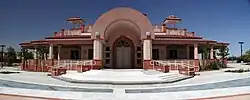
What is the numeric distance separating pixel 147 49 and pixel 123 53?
2223mm

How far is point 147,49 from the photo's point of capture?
13891 mm

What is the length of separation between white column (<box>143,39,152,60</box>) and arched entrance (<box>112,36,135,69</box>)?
107 centimetres

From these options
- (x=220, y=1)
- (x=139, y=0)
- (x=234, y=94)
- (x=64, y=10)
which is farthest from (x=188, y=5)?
(x=64, y=10)

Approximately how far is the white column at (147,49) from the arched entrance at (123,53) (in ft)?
3.50

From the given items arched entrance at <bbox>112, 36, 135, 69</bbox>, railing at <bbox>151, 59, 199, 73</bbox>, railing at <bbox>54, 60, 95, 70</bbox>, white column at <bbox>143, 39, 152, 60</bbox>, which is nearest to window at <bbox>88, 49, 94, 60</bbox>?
arched entrance at <bbox>112, 36, 135, 69</bbox>

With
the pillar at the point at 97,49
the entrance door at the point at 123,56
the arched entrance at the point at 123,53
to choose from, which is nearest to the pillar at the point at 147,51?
the arched entrance at the point at 123,53

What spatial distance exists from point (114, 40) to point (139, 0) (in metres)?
9.91

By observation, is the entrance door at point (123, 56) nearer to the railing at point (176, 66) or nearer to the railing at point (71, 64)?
the railing at point (176, 66)

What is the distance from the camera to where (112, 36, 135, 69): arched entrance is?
1475cm

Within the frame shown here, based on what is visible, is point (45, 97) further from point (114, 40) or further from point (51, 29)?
point (114, 40)

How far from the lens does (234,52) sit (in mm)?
4484

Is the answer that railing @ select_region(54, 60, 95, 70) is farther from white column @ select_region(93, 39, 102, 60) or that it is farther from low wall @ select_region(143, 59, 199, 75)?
low wall @ select_region(143, 59, 199, 75)

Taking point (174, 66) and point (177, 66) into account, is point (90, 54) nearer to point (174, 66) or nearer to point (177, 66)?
point (174, 66)

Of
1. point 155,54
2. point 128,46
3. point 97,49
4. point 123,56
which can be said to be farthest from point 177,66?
point 97,49
